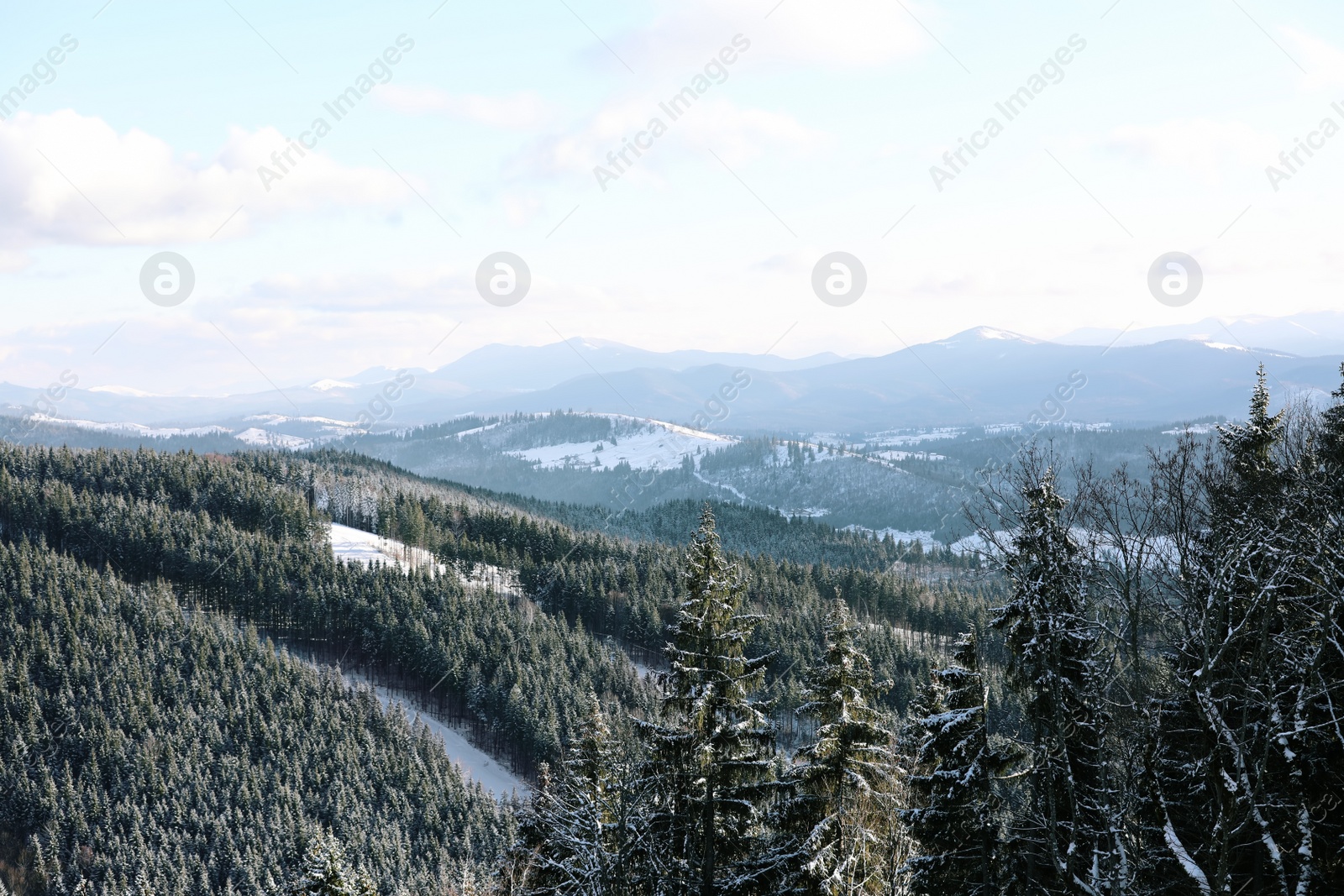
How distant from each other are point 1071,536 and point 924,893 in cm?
923

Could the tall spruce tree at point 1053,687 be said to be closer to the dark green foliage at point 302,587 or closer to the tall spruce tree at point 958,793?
the tall spruce tree at point 958,793

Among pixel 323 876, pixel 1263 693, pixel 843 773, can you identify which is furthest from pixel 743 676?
pixel 323 876

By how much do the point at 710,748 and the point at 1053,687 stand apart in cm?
747

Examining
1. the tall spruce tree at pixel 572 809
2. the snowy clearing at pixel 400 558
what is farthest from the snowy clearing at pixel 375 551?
the tall spruce tree at pixel 572 809

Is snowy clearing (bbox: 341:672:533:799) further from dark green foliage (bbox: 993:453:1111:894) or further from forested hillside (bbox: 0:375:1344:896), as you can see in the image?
dark green foliage (bbox: 993:453:1111:894)

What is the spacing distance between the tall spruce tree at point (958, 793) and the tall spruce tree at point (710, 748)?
3.64 m

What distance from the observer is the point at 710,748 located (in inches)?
737

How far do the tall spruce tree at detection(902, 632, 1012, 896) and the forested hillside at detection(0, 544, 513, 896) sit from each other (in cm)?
5545

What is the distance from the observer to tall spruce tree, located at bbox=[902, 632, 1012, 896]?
18406 mm

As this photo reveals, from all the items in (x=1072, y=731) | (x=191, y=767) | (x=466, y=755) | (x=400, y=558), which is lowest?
(x=466, y=755)

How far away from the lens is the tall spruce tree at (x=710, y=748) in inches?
742

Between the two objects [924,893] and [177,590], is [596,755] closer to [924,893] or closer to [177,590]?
[924,893]

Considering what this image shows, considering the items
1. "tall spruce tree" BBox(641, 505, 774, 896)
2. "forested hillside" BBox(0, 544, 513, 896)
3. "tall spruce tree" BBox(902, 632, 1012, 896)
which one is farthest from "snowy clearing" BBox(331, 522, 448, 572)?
"tall spruce tree" BBox(902, 632, 1012, 896)

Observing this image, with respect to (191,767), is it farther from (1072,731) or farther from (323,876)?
(1072,731)
